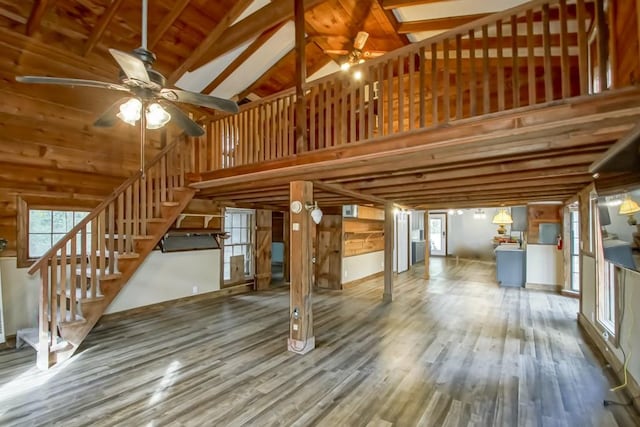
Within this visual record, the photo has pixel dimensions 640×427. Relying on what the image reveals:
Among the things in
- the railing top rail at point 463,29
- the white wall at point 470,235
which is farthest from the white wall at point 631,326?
the white wall at point 470,235

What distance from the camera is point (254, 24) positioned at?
15.2 feet

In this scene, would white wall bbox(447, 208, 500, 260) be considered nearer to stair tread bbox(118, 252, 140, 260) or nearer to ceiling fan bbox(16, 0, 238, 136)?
stair tread bbox(118, 252, 140, 260)

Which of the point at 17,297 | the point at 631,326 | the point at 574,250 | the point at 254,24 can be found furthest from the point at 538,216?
the point at 17,297

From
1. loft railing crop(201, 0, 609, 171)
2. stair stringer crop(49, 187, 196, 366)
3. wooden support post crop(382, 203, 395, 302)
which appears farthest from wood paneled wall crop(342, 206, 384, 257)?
stair stringer crop(49, 187, 196, 366)

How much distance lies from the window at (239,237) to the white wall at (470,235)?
1012cm

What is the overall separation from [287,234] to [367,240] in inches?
87.4

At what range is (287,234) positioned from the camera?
848 centimetres

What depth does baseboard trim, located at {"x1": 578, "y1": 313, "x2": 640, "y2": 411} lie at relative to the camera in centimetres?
273

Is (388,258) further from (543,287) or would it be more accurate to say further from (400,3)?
(400,3)

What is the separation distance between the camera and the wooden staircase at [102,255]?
11.3 ft

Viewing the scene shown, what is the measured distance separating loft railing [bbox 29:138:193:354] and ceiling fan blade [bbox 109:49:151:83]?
4.30ft

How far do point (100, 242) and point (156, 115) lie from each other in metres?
2.07

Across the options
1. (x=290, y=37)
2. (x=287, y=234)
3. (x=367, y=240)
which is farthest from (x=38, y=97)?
(x=367, y=240)

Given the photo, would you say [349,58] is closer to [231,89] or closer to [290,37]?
[290,37]
